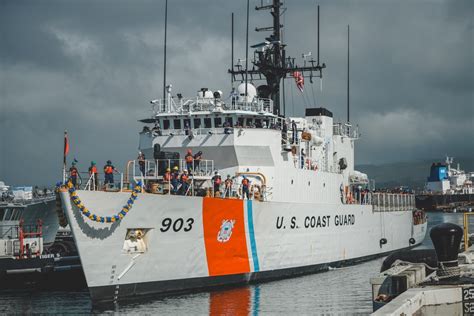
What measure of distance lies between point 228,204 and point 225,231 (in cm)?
82

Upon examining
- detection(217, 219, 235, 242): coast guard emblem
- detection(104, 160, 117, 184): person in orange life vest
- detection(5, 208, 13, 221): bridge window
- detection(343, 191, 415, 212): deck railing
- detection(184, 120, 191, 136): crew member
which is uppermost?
detection(184, 120, 191, 136): crew member

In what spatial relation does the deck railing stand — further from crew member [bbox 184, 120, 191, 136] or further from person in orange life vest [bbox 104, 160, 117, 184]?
person in orange life vest [bbox 104, 160, 117, 184]

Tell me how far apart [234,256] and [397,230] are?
56.5 ft

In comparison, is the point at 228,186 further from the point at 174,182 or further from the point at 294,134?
the point at 294,134

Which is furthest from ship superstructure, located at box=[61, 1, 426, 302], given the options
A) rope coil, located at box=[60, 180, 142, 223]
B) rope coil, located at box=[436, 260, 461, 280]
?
rope coil, located at box=[436, 260, 461, 280]

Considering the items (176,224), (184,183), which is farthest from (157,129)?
(176,224)

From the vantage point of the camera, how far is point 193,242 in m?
19.5

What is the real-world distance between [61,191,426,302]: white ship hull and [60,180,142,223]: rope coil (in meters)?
0.13

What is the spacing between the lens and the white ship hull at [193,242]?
696 inches

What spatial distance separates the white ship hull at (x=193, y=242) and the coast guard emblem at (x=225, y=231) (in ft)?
0.10

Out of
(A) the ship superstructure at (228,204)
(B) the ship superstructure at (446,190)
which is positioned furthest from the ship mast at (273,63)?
(B) the ship superstructure at (446,190)

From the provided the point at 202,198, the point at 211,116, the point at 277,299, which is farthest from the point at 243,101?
the point at 277,299

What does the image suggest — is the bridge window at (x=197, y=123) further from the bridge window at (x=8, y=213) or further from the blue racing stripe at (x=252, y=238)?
the bridge window at (x=8, y=213)

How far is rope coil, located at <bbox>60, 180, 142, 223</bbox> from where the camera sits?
17.2 meters
